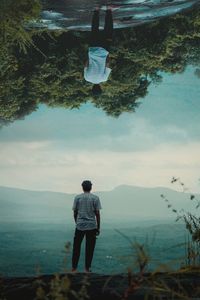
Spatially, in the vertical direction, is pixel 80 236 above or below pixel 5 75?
below

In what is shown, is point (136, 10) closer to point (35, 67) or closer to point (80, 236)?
point (35, 67)

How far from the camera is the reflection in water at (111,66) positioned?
31.8 metres

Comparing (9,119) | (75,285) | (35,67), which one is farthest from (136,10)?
(75,285)

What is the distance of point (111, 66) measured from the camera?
1256 inches

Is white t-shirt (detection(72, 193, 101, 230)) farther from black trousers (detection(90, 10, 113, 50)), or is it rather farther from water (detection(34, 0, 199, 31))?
water (detection(34, 0, 199, 31))

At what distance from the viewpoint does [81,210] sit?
9.09 m

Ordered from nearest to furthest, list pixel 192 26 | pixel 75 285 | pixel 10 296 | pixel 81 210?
pixel 10 296 < pixel 75 285 < pixel 81 210 < pixel 192 26

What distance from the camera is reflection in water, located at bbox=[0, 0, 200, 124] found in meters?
31.8

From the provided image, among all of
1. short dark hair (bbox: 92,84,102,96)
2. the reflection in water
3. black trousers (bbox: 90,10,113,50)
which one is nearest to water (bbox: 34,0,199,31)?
the reflection in water

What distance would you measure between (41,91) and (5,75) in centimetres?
251

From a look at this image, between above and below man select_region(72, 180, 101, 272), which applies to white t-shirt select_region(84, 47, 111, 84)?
above

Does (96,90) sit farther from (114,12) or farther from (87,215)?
(87,215)

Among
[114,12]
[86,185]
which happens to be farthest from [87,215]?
[114,12]

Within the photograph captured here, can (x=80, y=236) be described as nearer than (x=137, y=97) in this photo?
Yes
